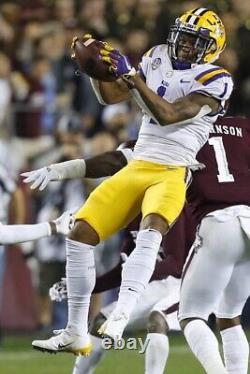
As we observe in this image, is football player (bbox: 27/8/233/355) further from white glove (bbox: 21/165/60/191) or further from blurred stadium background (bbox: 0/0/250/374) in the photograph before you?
blurred stadium background (bbox: 0/0/250/374)

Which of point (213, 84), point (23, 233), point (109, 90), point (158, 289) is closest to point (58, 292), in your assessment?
point (23, 233)

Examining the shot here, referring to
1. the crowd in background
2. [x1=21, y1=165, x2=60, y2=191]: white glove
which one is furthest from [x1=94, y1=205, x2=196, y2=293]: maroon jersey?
the crowd in background

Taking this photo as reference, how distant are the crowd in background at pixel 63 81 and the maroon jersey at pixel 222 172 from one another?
3804 millimetres

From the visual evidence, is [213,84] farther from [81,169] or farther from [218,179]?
[81,169]

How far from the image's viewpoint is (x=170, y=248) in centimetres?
795

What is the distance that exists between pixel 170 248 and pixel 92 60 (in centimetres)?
176

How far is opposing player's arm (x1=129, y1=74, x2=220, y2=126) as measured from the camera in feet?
21.9

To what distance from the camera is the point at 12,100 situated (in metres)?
12.0

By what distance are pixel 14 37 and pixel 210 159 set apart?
5.90 meters

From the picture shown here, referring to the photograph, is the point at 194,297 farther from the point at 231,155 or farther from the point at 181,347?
the point at 181,347

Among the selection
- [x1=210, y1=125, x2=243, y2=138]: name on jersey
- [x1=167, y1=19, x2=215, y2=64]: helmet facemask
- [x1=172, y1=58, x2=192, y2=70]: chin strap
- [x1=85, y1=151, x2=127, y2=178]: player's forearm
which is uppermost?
[x1=167, y1=19, x2=215, y2=64]: helmet facemask

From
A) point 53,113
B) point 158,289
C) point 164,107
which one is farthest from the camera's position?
point 53,113

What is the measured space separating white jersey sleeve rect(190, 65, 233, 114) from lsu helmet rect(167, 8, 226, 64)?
0.15 metres

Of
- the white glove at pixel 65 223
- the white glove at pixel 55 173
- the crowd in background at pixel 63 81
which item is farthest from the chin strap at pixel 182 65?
the crowd in background at pixel 63 81
